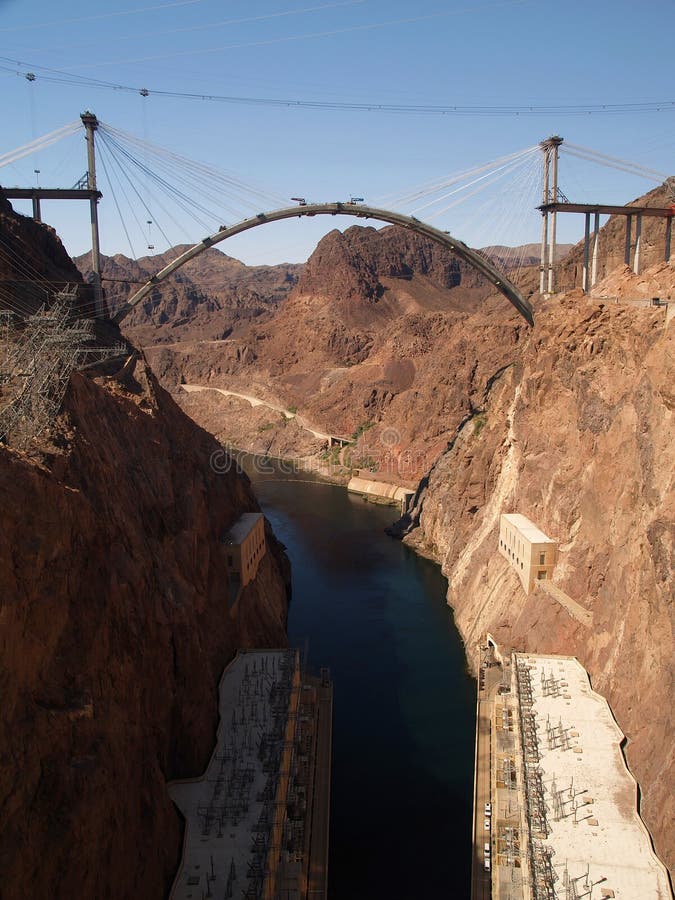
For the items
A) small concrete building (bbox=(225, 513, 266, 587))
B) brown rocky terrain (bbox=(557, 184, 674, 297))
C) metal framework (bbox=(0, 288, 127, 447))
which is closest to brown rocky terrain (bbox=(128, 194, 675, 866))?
brown rocky terrain (bbox=(557, 184, 674, 297))

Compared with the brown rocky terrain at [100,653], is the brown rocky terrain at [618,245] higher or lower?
higher

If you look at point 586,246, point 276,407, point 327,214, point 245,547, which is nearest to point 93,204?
point 327,214

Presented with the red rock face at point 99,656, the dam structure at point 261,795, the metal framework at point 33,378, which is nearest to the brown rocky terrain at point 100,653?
the red rock face at point 99,656

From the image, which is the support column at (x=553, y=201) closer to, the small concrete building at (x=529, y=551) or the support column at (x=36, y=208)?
the small concrete building at (x=529, y=551)

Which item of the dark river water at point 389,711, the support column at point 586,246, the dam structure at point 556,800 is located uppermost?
the support column at point 586,246

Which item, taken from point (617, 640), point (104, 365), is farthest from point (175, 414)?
point (617, 640)

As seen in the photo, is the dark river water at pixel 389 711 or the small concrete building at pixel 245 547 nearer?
the dark river water at pixel 389 711

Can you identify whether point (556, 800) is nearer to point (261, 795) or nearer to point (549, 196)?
point (261, 795)

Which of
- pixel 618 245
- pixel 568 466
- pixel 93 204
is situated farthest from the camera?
pixel 618 245
